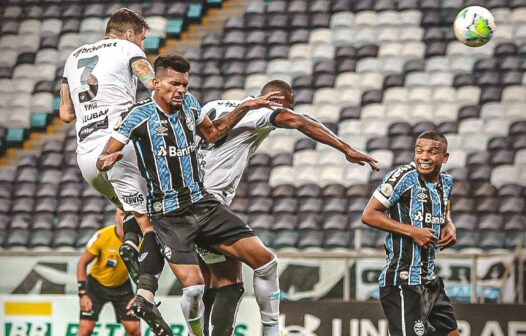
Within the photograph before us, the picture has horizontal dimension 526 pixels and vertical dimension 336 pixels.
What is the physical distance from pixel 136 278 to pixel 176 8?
32.3 ft

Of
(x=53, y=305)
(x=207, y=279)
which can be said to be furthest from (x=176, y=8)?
(x=207, y=279)

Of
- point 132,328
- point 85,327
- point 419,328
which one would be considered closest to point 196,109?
point 419,328

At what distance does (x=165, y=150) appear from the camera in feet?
18.4

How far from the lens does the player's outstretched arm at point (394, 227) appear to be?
600 centimetres

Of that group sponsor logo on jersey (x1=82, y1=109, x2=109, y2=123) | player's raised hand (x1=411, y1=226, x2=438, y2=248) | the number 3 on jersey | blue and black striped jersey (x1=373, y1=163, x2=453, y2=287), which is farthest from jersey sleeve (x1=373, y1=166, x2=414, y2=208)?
the number 3 on jersey

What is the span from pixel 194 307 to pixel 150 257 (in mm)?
395

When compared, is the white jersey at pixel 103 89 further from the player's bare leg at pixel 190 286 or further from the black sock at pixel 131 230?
the player's bare leg at pixel 190 286

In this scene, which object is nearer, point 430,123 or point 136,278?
point 136,278

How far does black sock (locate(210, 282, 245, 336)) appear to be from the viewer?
6.29 m

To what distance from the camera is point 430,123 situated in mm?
12875

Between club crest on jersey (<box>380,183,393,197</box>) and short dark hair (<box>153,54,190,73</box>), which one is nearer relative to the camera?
short dark hair (<box>153,54,190,73</box>)

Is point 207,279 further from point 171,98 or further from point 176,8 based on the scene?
point 176,8

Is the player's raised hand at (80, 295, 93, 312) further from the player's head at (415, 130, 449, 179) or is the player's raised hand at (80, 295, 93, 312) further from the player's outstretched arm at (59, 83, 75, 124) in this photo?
the player's head at (415, 130, 449, 179)

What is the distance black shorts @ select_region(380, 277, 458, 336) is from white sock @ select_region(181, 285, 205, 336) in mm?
1152
